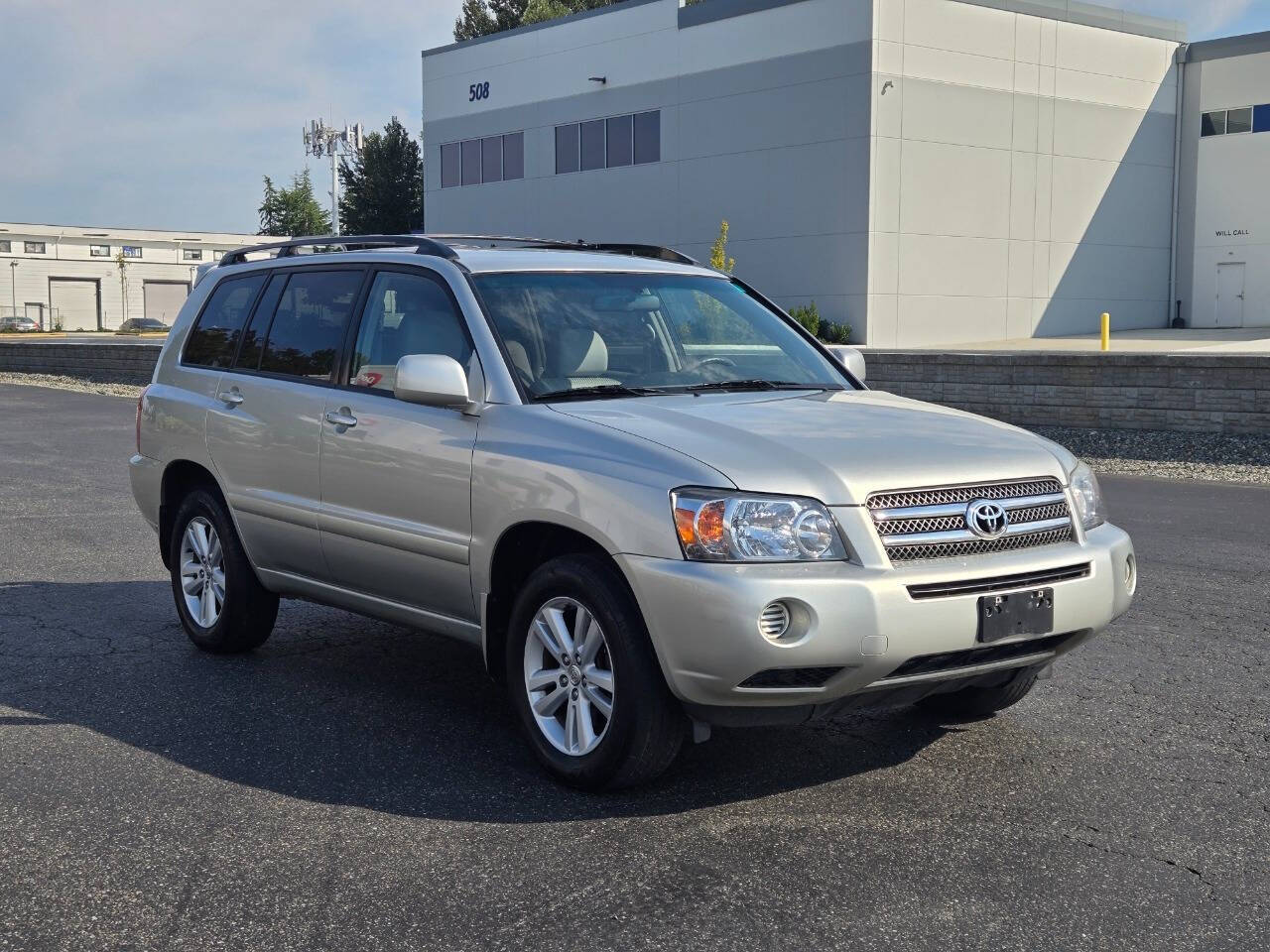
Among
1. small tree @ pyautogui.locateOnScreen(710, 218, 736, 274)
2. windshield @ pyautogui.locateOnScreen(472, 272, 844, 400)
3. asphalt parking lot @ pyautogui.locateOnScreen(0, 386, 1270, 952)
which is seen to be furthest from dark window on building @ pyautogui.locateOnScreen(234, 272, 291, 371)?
small tree @ pyautogui.locateOnScreen(710, 218, 736, 274)

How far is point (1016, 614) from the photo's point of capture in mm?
4453

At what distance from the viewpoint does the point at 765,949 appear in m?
3.49

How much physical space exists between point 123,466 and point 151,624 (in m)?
8.57

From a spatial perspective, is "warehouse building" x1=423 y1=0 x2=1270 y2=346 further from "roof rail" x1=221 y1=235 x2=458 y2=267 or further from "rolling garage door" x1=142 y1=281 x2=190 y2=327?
"rolling garage door" x1=142 y1=281 x2=190 y2=327

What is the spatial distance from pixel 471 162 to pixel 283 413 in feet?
154

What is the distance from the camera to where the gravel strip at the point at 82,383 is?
30.3m

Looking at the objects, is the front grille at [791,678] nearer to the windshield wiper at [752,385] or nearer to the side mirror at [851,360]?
the windshield wiper at [752,385]

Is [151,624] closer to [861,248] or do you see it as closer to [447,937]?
[447,937]

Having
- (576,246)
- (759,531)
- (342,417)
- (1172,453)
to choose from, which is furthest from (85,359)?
(759,531)

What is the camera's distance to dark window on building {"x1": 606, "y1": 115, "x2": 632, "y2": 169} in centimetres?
4584

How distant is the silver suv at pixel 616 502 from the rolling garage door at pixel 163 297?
10491 centimetres

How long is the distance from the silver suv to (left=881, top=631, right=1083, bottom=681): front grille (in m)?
0.01

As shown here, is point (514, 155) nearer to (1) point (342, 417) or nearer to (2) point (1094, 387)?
(2) point (1094, 387)

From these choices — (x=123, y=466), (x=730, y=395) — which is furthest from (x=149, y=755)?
(x=123, y=466)
